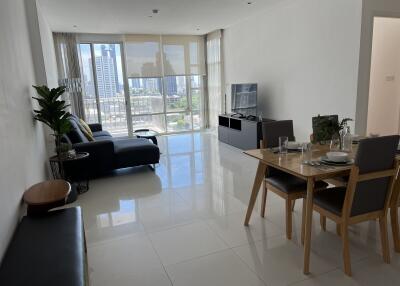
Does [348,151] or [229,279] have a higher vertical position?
[348,151]

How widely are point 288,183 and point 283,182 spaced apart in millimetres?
52

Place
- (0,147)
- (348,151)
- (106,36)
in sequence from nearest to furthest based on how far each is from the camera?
1. (0,147)
2. (348,151)
3. (106,36)

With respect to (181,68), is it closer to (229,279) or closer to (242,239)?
(242,239)

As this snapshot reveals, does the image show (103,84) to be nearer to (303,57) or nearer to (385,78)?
(303,57)

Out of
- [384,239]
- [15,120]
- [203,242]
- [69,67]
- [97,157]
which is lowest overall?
[203,242]

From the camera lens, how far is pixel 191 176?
4324 mm

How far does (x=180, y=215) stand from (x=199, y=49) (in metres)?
5.79

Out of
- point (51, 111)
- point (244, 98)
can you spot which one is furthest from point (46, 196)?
point (244, 98)

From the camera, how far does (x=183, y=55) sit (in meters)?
7.69

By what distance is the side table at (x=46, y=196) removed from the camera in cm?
217

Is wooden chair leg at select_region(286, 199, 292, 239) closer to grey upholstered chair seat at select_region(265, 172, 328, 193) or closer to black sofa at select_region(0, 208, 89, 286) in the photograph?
grey upholstered chair seat at select_region(265, 172, 328, 193)

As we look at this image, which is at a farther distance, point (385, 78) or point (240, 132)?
point (240, 132)

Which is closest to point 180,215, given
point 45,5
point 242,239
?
point 242,239

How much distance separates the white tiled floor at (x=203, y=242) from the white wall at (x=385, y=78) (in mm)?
2872
